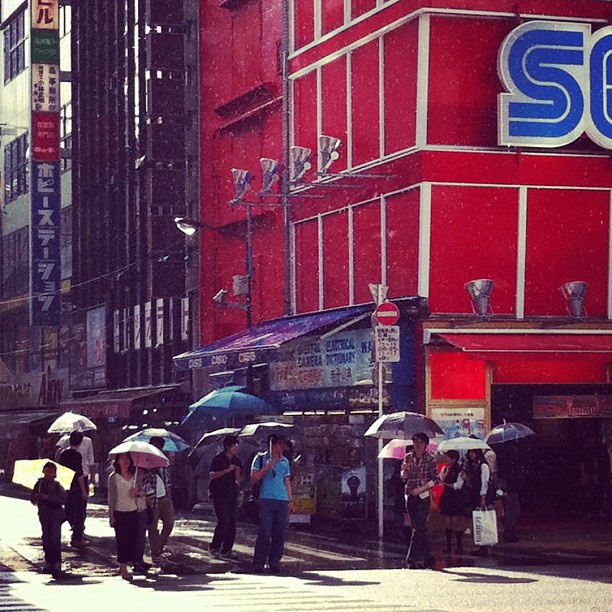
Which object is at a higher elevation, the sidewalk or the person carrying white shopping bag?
the person carrying white shopping bag

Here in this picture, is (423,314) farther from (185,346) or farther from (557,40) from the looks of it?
(185,346)

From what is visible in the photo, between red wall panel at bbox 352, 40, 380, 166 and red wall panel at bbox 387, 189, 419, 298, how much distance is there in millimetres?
1484

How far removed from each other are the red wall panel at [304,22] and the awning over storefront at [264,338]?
20.1 feet

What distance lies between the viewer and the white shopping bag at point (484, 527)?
27.2m

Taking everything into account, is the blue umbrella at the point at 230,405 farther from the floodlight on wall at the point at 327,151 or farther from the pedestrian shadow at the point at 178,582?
the pedestrian shadow at the point at 178,582

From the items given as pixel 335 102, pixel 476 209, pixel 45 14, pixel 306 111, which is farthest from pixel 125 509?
pixel 45 14

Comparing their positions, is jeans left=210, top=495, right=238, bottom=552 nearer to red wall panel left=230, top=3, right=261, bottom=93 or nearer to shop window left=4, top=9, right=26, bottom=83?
red wall panel left=230, top=3, right=261, bottom=93

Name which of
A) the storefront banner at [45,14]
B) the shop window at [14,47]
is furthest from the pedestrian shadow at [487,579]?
the shop window at [14,47]

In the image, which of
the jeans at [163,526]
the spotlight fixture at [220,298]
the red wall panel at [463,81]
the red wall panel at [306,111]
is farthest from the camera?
the spotlight fixture at [220,298]

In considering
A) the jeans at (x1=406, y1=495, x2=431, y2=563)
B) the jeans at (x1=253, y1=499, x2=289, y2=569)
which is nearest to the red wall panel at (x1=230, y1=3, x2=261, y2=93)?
the jeans at (x1=406, y1=495, x2=431, y2=563)

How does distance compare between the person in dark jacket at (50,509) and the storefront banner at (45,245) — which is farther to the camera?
the storefront banner at (45,245)

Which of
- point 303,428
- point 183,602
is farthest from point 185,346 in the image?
point 183,602

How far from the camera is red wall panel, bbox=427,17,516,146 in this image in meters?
35.8

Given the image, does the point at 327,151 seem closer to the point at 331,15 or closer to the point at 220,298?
the point at 331,15
